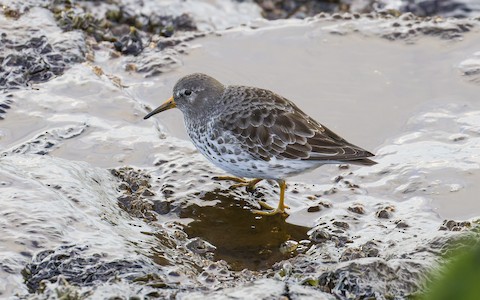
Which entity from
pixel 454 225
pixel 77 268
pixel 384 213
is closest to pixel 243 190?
pixel 384 213

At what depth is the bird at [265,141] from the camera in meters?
6.75

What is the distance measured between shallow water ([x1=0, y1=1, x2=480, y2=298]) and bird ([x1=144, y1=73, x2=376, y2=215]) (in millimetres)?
399

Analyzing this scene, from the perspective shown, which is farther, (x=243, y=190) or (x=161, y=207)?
(x=243, y=190)

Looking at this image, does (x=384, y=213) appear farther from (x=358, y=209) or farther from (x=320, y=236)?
(x=320, y=236)

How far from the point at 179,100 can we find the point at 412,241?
2.93 metres

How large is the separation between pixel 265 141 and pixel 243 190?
30.0 inches

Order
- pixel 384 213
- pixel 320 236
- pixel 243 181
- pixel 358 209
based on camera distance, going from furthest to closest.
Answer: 1. pixel 243 181
2. pixel 358 209
3. pixel 384 213
4. pixel 320 236

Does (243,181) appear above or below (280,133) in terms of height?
below

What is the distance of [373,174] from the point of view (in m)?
7.47

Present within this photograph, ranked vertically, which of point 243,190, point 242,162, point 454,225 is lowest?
point 243,190

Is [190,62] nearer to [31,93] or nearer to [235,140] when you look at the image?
[31,93]

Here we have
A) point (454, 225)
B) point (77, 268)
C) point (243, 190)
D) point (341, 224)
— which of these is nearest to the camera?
point (77, 268)

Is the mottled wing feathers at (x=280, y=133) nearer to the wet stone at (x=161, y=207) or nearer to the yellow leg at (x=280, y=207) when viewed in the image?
the yellow leg at (x=280, y=207)

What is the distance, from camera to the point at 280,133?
6879mm
